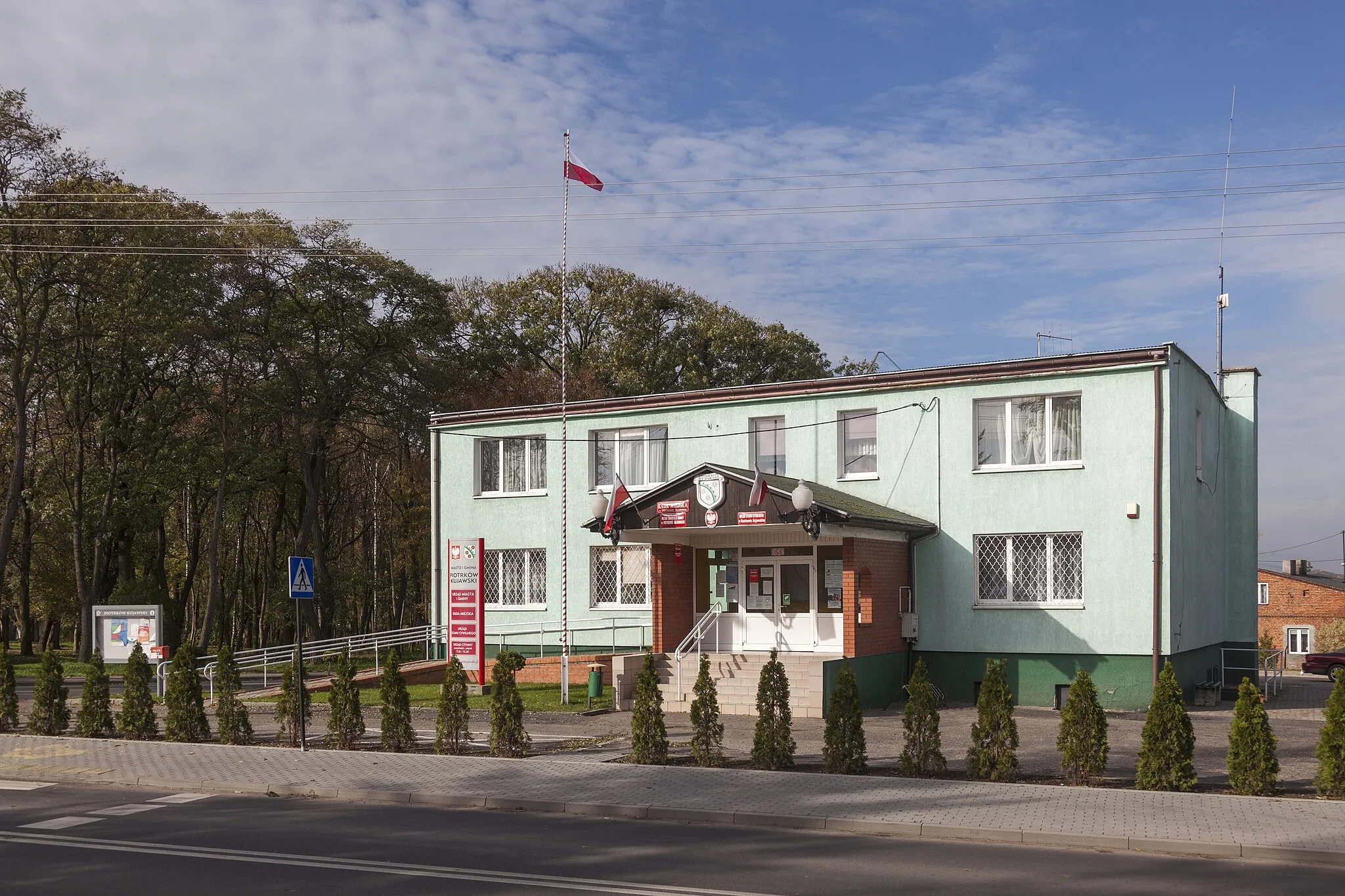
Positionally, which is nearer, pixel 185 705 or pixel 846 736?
pixel 846 736

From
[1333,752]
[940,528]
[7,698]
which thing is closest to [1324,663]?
[940,528]

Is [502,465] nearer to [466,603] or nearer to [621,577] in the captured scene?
[621,577]

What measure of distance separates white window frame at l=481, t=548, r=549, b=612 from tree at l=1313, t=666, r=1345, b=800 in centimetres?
2034

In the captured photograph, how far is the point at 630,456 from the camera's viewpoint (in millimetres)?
29469

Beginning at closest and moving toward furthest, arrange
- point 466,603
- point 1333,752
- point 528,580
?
point 1333,752, point 466,603, point 528,580

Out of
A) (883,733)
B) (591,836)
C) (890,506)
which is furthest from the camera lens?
(890,506)

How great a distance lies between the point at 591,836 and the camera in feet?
37.4

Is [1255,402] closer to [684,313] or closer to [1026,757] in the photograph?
[1026,757]

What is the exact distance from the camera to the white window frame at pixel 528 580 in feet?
99.9

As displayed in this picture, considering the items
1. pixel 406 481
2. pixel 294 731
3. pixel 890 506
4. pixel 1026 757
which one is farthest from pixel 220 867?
pixel 406 481

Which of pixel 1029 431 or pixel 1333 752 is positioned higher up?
pixel 1029 431

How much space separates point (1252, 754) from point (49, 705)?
17.9 m

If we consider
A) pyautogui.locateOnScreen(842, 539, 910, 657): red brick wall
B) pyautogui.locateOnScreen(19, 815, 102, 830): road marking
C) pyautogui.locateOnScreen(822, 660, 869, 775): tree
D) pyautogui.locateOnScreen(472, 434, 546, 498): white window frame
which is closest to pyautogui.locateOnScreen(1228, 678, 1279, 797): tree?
pyautogui.locateOnScreen(822, 660, 869, 775): tree

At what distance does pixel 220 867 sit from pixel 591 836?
11.1 ft
